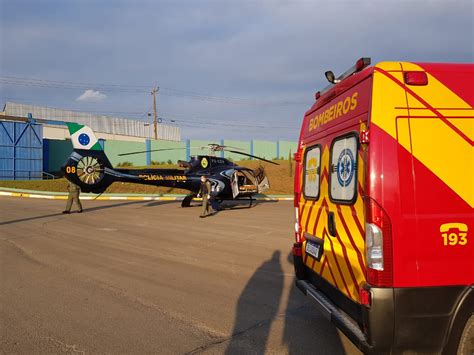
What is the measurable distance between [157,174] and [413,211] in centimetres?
1471

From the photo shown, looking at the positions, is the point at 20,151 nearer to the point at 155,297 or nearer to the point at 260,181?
the point at 260,181

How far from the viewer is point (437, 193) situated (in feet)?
9.67

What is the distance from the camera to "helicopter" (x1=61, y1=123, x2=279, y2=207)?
15.4 metres

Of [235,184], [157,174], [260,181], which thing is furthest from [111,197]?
[260,181]

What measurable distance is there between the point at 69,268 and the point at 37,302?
1808mm

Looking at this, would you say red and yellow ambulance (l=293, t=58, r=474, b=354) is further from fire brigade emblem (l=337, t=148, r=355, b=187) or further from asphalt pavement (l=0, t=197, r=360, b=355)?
asphalt pavement (l=0, t=197, r=360, b=355)

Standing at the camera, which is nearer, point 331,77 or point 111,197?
point 331,77

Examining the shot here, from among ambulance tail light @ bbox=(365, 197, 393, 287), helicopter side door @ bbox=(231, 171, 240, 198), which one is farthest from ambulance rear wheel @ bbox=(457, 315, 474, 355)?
helicopter side door @ bbox=(231, 171, 240, 198)

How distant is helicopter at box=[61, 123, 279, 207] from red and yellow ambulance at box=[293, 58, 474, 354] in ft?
41.4

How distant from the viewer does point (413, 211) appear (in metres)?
2.89

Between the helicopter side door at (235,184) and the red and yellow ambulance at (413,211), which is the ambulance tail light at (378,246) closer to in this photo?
the red and yellow ambulance at (413,211)

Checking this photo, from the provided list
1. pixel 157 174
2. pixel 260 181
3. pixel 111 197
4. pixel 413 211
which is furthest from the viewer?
pixel 111 197

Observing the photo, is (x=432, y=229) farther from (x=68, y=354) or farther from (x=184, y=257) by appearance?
(x=184, y=257)

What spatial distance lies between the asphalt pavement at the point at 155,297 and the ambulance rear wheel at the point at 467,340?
1.07m
